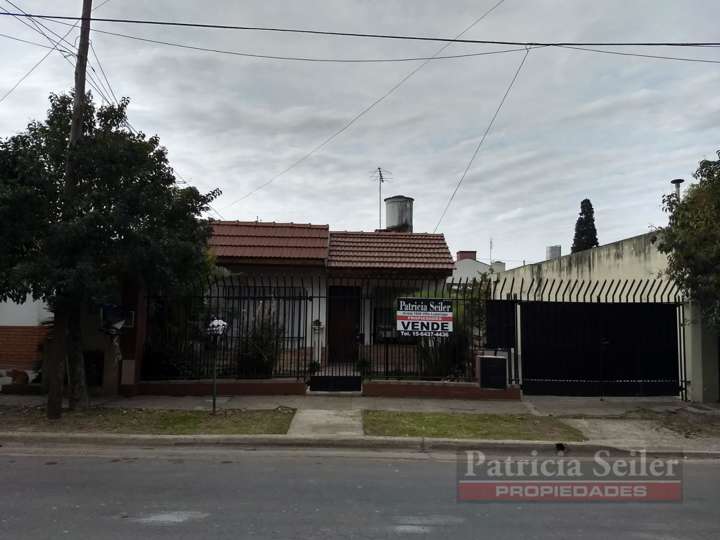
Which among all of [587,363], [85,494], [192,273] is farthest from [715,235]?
[85,494]

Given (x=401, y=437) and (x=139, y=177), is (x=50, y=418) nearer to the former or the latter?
(x=139, y=177)

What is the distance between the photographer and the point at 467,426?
9164 millimetres

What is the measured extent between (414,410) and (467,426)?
1352 millimetres

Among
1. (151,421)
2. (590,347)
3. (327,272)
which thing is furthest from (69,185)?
(590,347)

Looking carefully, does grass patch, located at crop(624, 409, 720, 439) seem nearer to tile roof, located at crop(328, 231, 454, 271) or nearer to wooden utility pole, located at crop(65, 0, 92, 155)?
tile roof, located at crop(328, 231, 454, 271)

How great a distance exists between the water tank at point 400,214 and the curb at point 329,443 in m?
15.0

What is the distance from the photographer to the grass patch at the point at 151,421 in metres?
8.55

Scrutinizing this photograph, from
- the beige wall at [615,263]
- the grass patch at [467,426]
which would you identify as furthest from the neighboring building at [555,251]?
the grass patch at [467,426]

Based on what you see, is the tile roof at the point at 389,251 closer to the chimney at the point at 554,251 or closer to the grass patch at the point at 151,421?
the grass patch at the point at 151,421

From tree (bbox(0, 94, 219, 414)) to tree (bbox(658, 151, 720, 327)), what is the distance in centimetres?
835

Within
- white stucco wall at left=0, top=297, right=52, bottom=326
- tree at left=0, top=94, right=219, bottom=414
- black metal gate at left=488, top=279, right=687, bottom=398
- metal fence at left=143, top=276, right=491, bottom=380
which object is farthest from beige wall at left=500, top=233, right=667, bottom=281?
white stucco wall at left=0, top=297, right=52, bottom=326

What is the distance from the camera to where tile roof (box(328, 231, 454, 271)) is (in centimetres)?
1611

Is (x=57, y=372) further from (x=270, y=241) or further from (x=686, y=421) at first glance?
(x=686, y=421)

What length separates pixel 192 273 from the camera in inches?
397
